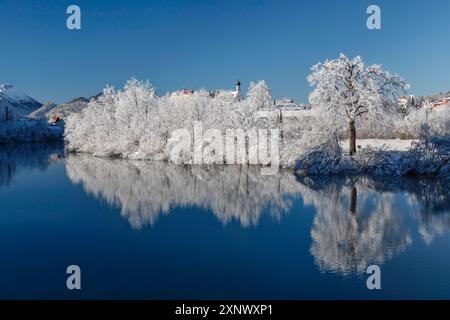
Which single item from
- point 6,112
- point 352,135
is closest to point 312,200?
point 352,135

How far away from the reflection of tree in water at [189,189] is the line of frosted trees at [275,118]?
4.92 metres

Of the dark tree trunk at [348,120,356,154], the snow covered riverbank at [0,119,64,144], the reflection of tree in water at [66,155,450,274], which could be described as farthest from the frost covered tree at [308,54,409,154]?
the snow covered riverbank at [0,119,64,144]

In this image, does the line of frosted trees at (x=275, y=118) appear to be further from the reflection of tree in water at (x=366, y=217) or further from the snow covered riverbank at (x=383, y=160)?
the reflection of tree in water at (x=366, y=217)

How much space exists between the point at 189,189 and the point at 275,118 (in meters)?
15.5

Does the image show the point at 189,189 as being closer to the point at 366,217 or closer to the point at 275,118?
the point at 366,217

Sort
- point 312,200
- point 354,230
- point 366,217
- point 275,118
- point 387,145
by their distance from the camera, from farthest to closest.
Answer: point 275,118 < point 387,145 < point 312,200 < point 366,217 < point 354,230

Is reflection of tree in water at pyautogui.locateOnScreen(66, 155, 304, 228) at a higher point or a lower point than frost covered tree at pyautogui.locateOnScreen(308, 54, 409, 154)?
lower

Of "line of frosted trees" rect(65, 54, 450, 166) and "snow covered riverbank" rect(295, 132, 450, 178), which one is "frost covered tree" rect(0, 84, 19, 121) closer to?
"line of frosted trees" rect(65, 54, 450, 166)

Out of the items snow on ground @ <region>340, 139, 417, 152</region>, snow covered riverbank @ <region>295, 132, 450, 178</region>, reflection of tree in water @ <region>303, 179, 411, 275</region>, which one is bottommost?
reflection of tree in water @ <region>303, 179, 411, 275</region>

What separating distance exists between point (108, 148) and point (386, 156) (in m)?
29.6

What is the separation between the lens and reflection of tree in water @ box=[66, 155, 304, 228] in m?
18.8

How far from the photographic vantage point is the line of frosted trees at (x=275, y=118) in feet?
97.9

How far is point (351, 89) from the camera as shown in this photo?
99.2 feet
